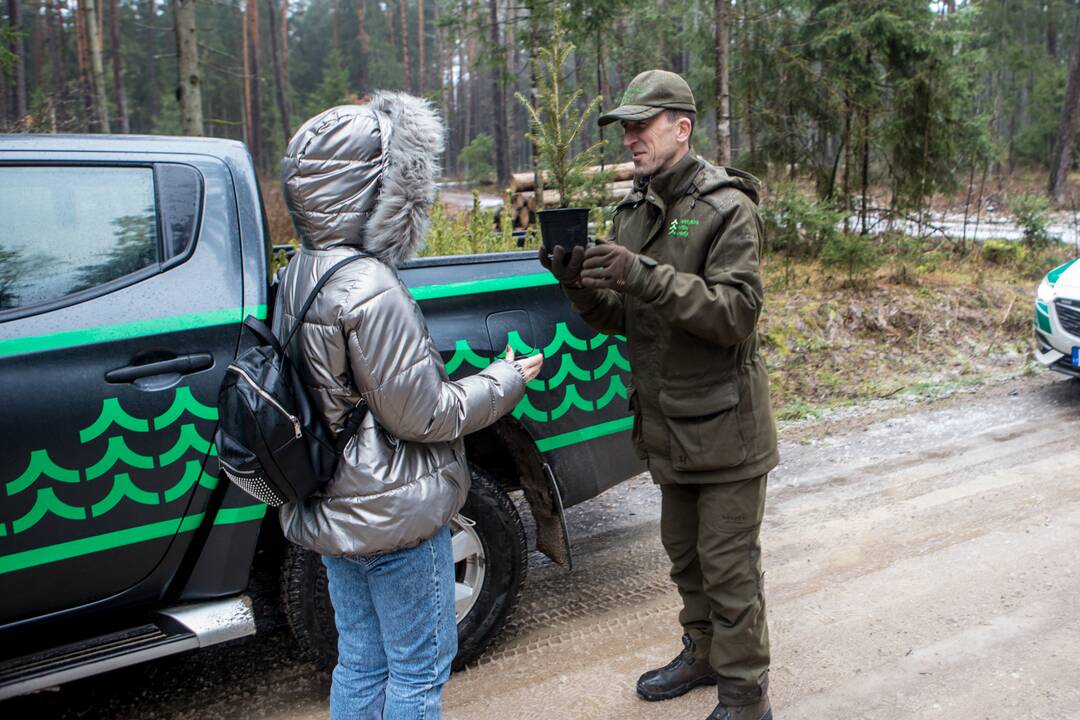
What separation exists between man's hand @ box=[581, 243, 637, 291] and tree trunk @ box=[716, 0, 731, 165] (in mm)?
7747

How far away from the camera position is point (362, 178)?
85.9 inches

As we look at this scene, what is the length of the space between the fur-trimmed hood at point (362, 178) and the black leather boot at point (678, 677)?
1856 mm

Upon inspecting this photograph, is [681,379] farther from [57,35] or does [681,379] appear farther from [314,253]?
[57,35]

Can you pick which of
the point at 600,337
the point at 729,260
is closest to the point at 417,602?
the point at 729,260

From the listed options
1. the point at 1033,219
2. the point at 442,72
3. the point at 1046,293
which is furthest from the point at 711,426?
the point at 442,72

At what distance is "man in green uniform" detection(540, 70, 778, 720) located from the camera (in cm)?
253

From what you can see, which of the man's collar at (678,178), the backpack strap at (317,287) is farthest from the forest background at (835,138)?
the backpack strap at (317,287)

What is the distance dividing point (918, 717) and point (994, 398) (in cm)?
470

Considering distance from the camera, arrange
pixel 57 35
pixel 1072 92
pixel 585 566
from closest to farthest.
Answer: pixel 585 566 < pixel 1072 92 < pixel 57 35

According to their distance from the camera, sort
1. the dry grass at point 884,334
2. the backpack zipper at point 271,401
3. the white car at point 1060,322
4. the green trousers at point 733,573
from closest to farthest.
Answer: the backpack zipper at point 271,401 < the green trousers at point 733,573 < the white car at point 1060,322 < the dry grass at point 884,334

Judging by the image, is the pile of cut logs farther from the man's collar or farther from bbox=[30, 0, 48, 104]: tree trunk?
bbox=[30, 0, 48, 104]: tree trunk

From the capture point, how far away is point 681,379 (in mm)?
2746

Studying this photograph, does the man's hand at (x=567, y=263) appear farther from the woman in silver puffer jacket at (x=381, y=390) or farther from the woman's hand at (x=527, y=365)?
the woman in silver puffer jacket at (x=381, y=390)

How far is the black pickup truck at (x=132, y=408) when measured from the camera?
2.63 meters
